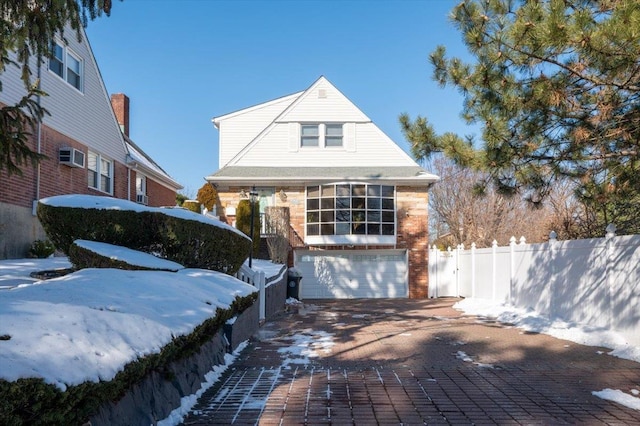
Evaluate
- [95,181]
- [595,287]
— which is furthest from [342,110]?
[595,287]

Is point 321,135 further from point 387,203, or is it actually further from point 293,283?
point 293,283

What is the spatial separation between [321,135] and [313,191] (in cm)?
245

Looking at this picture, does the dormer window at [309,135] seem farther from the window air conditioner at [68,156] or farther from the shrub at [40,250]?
the shrub at [40,250]

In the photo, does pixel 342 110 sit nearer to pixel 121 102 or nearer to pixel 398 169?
pixel 398 169

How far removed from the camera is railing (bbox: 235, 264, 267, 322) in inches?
443

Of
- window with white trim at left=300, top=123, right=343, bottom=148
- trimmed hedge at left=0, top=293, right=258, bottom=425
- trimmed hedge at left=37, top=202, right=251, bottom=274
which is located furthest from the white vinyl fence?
window with white trim at left=300, top=123, right=343, bottom=148

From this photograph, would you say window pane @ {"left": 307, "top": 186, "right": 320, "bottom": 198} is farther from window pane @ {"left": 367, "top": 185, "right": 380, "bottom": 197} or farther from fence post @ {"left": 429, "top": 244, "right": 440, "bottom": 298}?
fence post @ {"left": 429, "top": 244, "right": 440, "bottom": 298}

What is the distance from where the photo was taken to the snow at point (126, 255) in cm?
807

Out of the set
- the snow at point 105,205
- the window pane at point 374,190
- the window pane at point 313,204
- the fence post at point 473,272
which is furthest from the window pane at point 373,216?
the snow at point 105,205

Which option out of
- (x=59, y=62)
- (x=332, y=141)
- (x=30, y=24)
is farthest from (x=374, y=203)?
(x=30, y=24)

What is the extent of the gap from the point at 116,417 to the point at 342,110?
757 inches

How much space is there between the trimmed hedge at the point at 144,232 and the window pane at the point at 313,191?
38.3ft

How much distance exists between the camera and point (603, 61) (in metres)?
6.35

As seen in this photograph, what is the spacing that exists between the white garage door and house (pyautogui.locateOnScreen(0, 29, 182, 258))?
7528 mm
